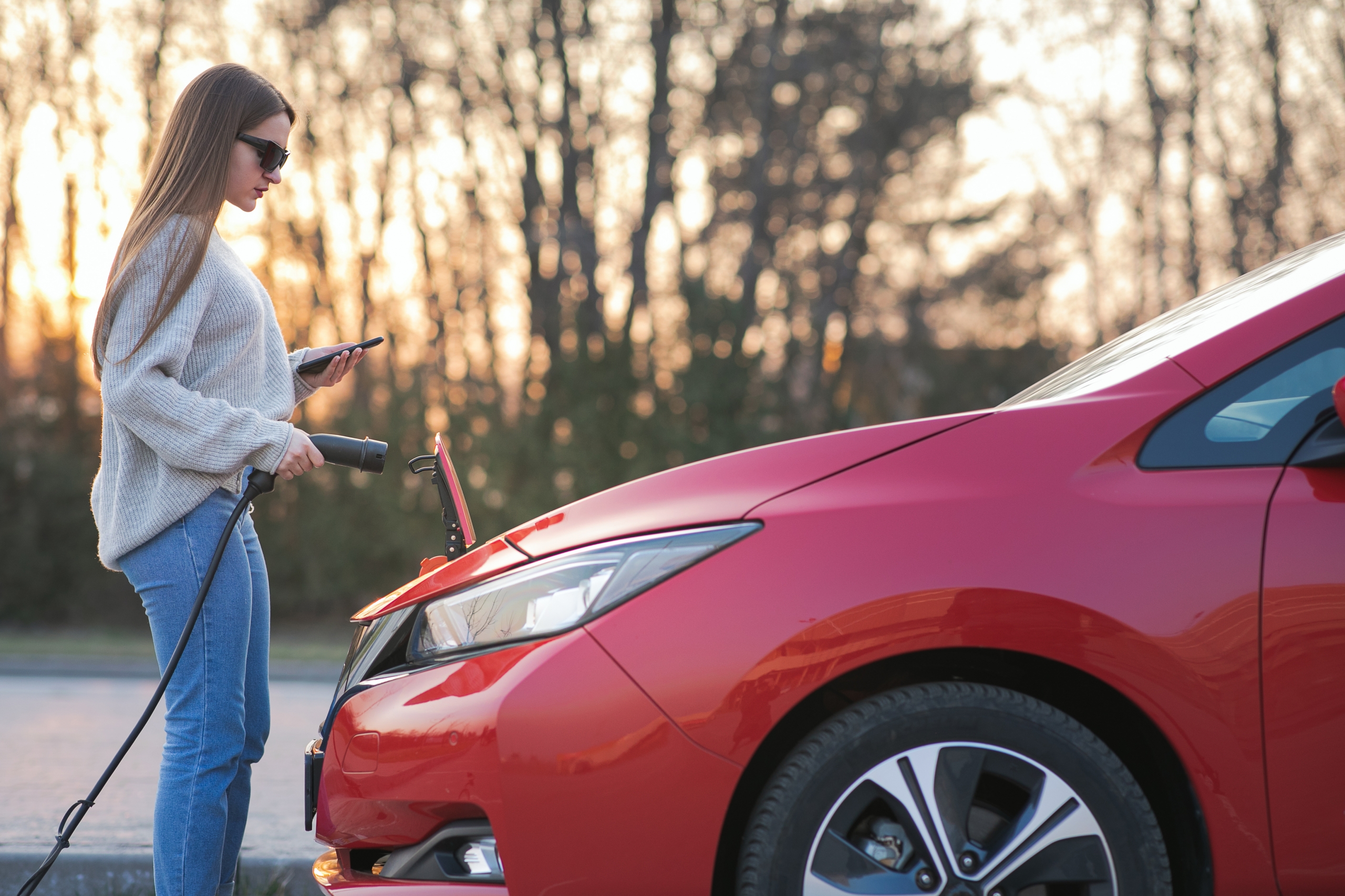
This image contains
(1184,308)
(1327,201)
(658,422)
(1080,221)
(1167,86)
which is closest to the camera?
(1184,308)

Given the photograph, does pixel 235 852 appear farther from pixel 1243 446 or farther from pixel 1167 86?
pixel 1167 86

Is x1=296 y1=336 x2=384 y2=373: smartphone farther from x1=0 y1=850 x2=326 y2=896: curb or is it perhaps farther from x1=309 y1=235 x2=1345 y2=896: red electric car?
x1=0 y1=850 x2=326 y2=896: curb

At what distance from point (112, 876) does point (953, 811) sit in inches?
96.0

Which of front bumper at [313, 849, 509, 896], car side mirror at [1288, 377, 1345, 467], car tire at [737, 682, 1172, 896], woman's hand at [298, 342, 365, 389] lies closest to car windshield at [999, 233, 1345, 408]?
car side mirror at [1288, 377, 1345, 467]

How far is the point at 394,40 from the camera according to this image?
1410 centimetres

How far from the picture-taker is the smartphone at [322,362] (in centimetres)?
279

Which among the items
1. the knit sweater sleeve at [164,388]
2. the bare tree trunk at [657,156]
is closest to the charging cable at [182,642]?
the knit sweater sleeve at [164,388]

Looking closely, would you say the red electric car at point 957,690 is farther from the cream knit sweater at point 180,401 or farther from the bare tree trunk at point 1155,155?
the bare tree trunk at point 1155,155

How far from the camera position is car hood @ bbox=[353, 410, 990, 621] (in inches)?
78.0

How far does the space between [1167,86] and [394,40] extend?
10.5 metres

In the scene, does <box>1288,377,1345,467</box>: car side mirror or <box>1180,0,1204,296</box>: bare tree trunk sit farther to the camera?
<box>1180,0,1204,296</box>: bare tree trunk

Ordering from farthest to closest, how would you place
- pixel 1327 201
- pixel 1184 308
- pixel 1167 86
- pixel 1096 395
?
pixel 1167 86 < pixel 1327 201 < pixel 1184 308 < pixel 1096 395

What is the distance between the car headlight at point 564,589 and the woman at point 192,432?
60cm

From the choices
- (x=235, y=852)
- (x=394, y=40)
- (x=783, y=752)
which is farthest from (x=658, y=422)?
(x=783, y=752)
